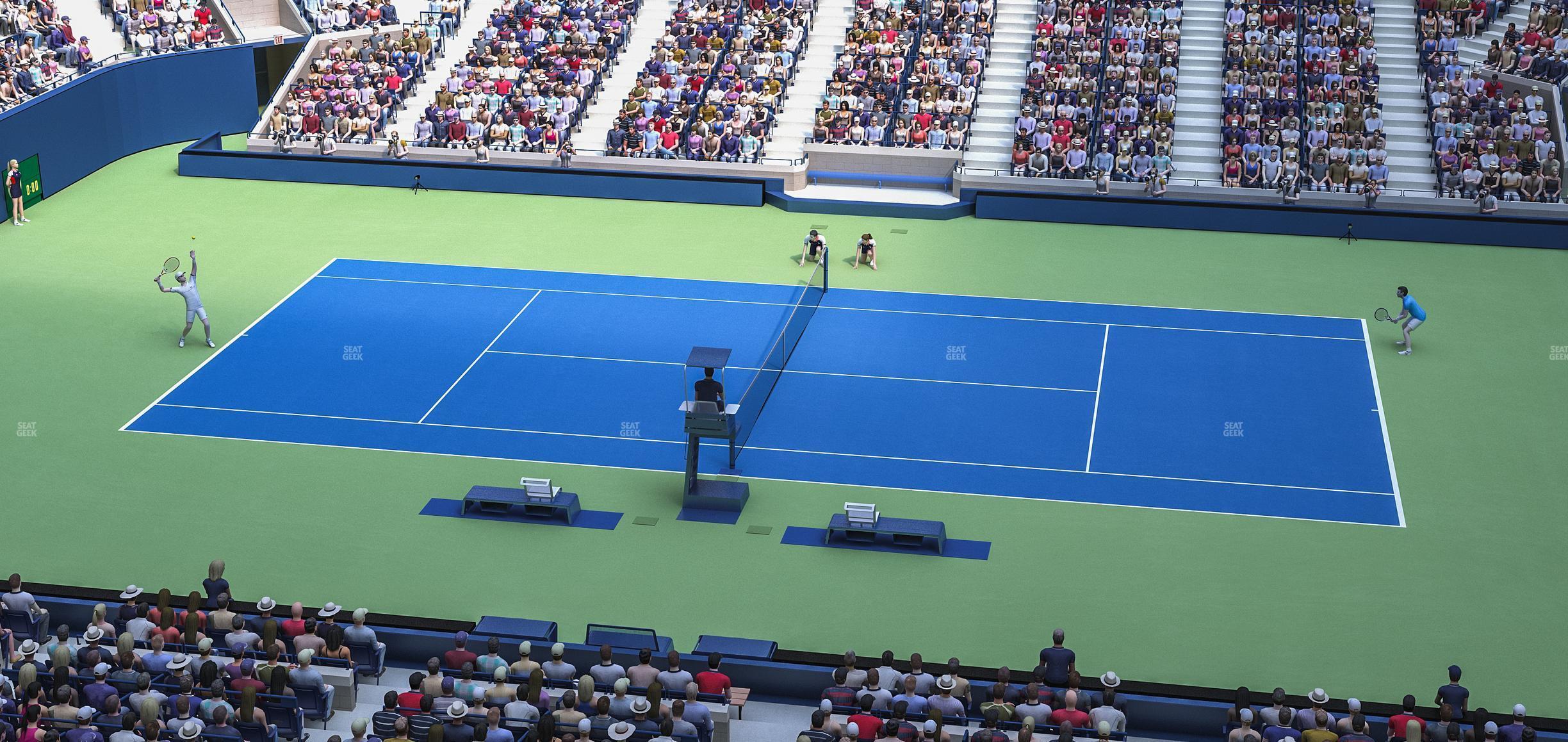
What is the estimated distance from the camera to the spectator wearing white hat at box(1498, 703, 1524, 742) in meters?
17.2

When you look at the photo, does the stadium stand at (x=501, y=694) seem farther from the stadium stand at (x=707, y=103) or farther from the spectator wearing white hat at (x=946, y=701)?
the stadium stand at (x=707, y=103)

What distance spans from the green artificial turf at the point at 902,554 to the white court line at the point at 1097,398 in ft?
6.33

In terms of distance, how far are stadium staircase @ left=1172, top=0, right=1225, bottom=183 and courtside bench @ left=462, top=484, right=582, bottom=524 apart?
73.9 ft

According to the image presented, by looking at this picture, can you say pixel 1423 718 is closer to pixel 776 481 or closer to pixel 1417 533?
pixel 1417 533

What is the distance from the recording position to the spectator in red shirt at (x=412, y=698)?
17578 mm

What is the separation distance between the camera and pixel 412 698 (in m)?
17.8

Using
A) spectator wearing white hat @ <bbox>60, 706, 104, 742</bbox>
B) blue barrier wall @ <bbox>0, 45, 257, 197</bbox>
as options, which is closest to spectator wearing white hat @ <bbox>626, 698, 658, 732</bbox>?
spectator wearing white hat @ <bbox>60, 706, 104, 742</bbox>

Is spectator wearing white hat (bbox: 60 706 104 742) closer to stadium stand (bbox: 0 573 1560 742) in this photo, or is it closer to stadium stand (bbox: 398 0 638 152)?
stadium stand (bbox: 0 573 1560 742)

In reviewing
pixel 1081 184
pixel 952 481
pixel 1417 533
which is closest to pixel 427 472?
pixel 952 481

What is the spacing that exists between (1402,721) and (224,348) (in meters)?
22.0

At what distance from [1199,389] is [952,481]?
241 inches

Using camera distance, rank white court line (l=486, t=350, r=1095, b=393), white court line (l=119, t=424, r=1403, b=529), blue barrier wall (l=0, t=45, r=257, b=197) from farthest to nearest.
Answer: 1. blue barrier wall (l=0, t=45, r=257, b=197)
2. white court line (l=486, t=350, r=1095, b=393)
3. white court line (l=119, t=424, r=1403, b=529)

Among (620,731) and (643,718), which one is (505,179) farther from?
(620,731)

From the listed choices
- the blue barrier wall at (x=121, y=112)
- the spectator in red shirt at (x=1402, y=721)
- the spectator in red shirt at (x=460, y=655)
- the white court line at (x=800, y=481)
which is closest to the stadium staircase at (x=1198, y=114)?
the white court line at (x=800, y=481)
